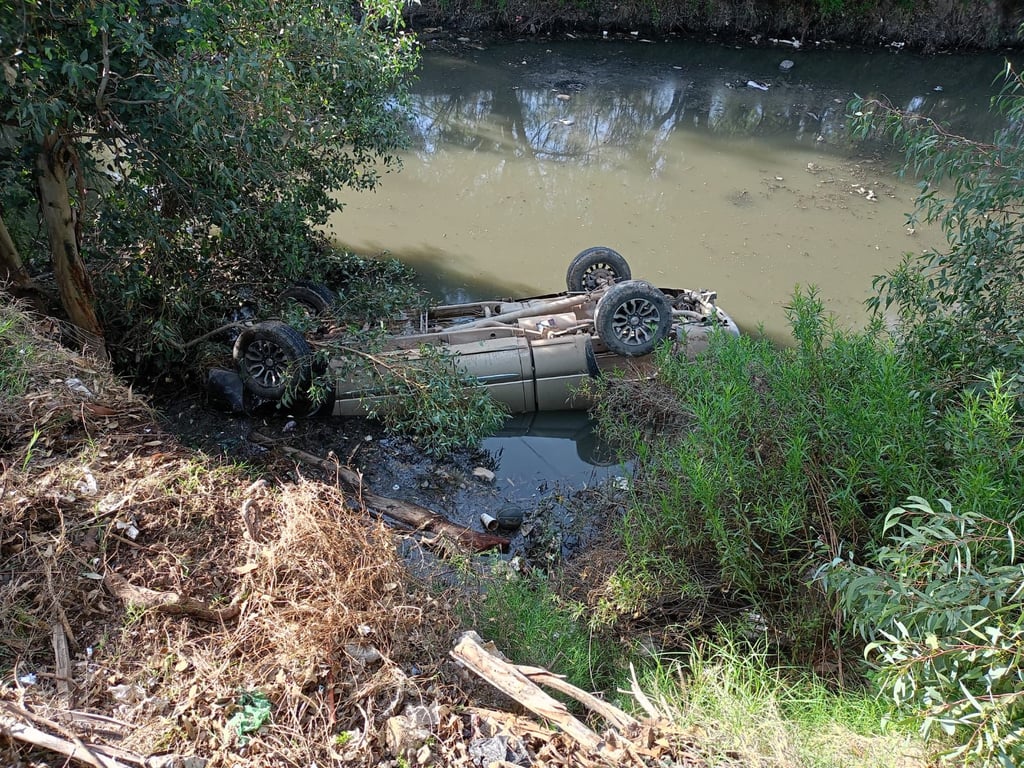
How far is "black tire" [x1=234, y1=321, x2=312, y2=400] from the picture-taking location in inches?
217

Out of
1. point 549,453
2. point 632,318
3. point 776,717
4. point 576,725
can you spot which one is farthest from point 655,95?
point 576,725

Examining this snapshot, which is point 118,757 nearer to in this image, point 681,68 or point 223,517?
point 223,517

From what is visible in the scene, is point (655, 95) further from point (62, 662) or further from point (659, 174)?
point (62, 662)

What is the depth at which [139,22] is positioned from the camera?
4.32m

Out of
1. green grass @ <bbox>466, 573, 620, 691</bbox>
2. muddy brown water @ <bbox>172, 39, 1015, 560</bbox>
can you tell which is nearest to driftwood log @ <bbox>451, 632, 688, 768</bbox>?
green grass @ <bbox>466, 573, 620, 691</bbox>

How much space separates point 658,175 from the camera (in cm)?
1023

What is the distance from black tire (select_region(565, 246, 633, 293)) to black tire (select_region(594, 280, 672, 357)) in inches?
45.7

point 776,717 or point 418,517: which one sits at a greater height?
point 776,717

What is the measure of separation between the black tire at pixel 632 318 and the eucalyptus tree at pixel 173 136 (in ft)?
8.06

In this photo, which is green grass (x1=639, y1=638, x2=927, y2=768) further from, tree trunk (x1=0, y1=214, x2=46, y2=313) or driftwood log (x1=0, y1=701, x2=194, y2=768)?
tree trunk (x1=0, y1=214, x2=46, y2=313)

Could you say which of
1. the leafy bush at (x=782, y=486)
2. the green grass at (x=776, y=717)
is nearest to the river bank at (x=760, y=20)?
the leafy bush at (x=782, y=486)

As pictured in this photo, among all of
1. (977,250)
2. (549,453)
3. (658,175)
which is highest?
(977,250)

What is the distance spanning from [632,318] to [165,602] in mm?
4158

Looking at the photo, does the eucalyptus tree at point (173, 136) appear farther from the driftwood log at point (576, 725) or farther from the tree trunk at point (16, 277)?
the driftwood log at point (576, 725)
